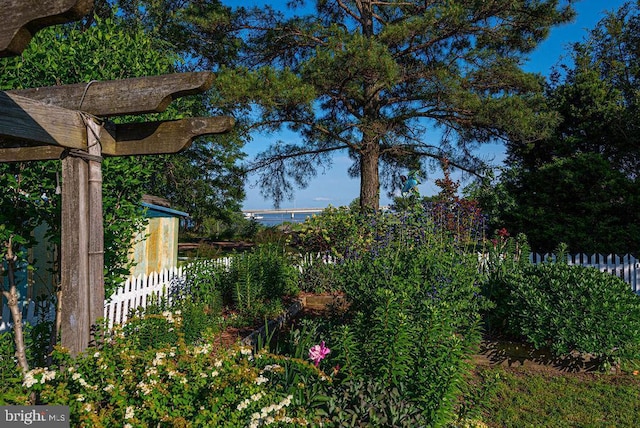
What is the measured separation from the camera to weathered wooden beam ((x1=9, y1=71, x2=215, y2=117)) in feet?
10.4

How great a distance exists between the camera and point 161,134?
3.71 m

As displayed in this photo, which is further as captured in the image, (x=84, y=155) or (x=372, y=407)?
(x=84, y=155)

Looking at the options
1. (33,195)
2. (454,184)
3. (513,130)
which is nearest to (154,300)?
(33,195)

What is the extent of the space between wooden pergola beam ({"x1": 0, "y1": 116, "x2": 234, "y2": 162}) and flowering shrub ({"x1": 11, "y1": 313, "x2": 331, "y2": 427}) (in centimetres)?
148

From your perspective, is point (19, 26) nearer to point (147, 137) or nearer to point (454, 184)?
point (147, 137)

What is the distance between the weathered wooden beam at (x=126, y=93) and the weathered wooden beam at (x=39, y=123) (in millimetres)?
136

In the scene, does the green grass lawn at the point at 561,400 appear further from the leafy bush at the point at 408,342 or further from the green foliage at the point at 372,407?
the green foliage at the point at 372,407

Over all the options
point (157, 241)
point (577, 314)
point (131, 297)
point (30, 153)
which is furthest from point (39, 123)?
point (157, 241)

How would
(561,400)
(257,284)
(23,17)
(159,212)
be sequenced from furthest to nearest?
1. (159,212)
2. (257,284)
3. (561,400)
4. (23,17)

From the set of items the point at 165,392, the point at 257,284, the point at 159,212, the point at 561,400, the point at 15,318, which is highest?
the point at 159,212

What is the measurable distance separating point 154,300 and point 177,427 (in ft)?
14.3

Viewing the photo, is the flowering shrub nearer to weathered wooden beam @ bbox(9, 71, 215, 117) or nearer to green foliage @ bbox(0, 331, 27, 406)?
green foliage @ bbox(0, 331, 27, 406)

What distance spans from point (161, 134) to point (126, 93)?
0.48 metres

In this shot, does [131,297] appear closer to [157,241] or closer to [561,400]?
[157,241]
